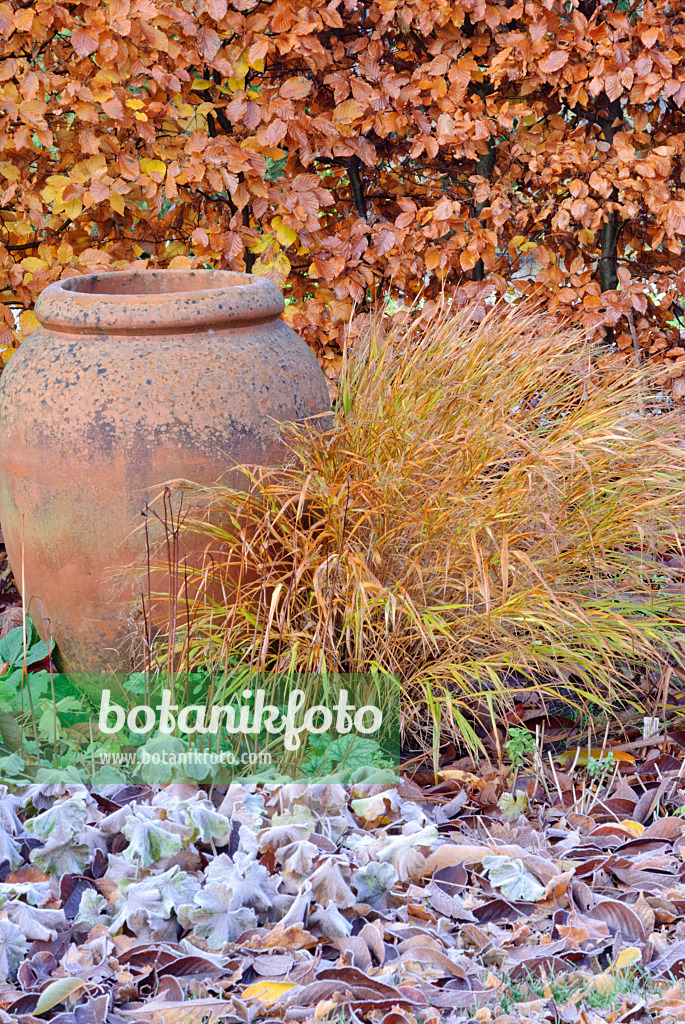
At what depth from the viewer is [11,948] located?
1.58 metres

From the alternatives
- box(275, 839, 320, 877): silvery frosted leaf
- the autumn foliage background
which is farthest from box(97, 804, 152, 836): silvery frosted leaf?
the autumn foliage background

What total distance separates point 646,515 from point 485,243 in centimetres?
166

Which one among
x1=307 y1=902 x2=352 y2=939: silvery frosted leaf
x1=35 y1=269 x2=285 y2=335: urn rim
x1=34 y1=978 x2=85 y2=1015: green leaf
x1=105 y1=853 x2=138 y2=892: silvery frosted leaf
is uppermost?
x1=35 y1=269 x2=285 y2=335: urn rim

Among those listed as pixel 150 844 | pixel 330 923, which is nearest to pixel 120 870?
pixel 150 844

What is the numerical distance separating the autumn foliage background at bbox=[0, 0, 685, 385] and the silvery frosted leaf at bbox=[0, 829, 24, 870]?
7.37 feet

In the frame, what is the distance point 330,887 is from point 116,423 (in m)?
1.16

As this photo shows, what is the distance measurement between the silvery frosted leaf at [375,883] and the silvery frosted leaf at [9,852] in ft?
1.99

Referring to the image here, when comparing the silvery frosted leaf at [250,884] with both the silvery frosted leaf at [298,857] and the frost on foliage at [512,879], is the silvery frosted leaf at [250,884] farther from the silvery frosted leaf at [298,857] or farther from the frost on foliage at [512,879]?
the frost on foliage at [512,879]

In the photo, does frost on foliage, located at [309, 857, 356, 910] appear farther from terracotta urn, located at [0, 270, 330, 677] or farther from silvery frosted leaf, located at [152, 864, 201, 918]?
terracotta urn, located at [0, 270, 330, 677]

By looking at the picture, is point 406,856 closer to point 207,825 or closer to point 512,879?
point 512,879

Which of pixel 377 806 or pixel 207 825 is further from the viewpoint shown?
pixel 377 806

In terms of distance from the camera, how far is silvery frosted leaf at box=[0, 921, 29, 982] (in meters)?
1.57

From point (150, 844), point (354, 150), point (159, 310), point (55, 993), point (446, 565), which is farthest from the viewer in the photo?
point (354, 150)

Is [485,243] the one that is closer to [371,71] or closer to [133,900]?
[371,71]
